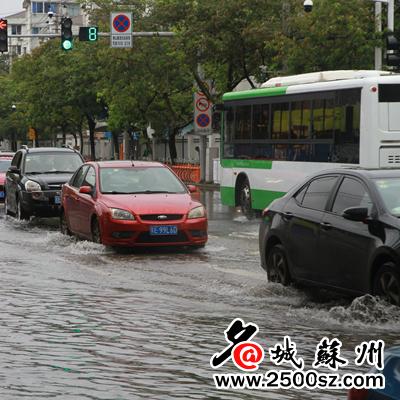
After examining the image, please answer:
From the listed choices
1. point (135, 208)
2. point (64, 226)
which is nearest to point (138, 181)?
point (135, 208)

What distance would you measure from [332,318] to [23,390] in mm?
4007

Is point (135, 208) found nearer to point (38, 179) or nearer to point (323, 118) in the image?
point (323, 118)

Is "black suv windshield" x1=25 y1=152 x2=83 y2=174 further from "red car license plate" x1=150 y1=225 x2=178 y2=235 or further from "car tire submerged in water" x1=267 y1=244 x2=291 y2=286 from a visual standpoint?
"car tire submerged in water" x1=267 y1=244 x2=291 y2=286

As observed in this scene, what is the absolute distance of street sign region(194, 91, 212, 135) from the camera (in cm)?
4169

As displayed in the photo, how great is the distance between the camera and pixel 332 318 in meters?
10.6

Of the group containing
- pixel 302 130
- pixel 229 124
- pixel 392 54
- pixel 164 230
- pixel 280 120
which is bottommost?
pixel 164 230

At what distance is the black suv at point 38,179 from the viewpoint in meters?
24.4

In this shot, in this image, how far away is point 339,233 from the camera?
11188 mm

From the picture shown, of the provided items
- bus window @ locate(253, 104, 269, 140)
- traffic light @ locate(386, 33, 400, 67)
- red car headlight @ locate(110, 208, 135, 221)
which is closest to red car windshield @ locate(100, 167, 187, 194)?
red car headlight @ locate(110, 208, 135, 221)

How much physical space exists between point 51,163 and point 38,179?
119 centimetres

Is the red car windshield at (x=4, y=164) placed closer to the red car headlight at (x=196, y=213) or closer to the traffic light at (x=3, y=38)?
the traffic light at (x=3, y=38)

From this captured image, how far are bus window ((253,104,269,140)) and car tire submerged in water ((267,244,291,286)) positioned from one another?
13.1 metres

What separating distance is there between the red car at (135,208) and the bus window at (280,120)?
19.9 ft

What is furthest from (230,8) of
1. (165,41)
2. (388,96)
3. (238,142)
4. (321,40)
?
(388,96)
